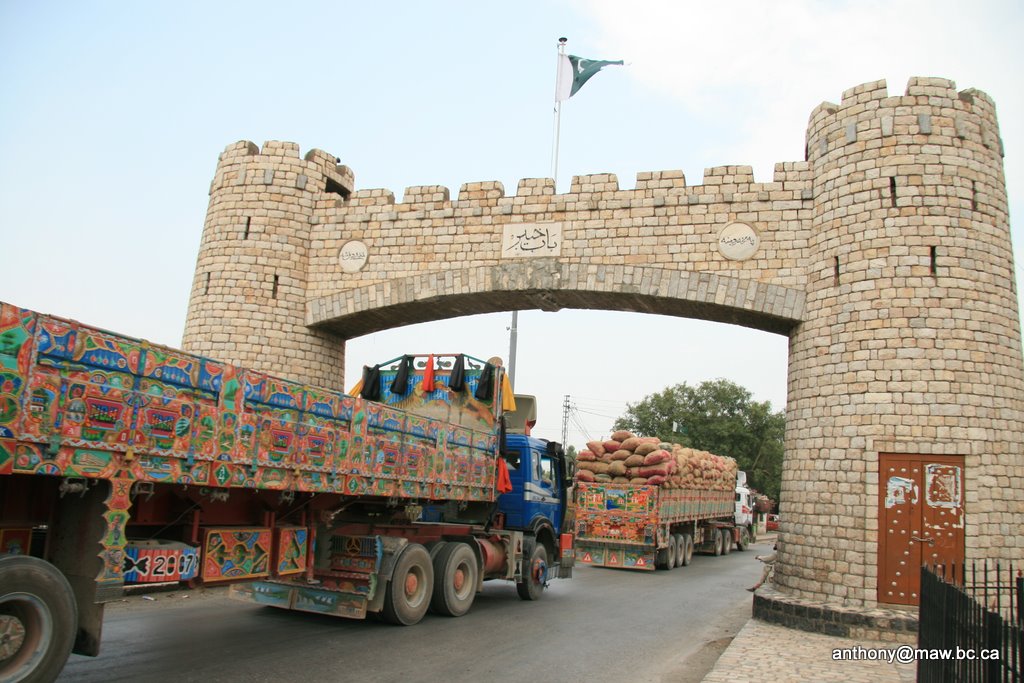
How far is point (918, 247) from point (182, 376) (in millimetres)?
9875

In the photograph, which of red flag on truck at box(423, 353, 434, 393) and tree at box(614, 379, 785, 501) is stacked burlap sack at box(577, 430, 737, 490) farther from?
tree at box(614, 379, 785, 501)

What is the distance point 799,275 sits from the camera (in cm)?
1205

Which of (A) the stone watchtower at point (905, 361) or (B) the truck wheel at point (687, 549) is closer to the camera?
(A) the stone watchtower at point (905, 361)

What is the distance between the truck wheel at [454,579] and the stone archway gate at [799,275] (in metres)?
4.76

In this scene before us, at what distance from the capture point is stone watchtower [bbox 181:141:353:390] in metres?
14.6

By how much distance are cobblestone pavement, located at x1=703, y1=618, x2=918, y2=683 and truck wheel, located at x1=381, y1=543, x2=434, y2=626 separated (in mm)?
3677

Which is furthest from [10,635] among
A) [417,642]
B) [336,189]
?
[336,189]

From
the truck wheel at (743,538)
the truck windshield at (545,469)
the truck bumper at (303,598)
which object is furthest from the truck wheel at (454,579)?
the truck wheel at (743,538)

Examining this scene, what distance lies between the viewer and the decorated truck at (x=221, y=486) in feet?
15.7

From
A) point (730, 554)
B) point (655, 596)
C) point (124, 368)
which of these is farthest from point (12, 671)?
point (730, 554)

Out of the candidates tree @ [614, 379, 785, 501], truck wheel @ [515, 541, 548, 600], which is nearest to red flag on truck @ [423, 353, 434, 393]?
truck wheel @ [515, 541, 548, 600]

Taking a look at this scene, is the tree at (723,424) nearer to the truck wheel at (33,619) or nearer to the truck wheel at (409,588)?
the truck wheel at (409,588)

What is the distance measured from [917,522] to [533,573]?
5.63 meters

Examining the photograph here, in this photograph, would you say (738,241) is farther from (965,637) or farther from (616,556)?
(965,637)
